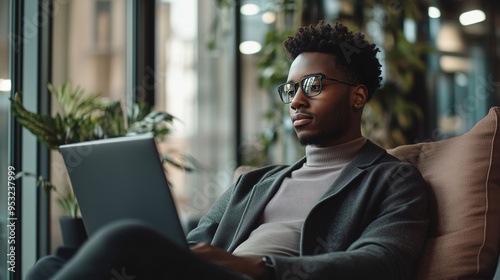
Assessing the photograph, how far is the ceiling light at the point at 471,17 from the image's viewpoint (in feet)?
18.7

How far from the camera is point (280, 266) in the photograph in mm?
1500

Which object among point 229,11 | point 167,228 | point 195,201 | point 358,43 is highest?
point 229,11

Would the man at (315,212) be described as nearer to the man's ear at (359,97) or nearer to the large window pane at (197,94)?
the man's ear at (359,97)

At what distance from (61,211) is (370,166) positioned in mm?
2029

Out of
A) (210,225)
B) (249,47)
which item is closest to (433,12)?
(249,47)

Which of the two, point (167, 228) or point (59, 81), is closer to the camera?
point (167, 228)

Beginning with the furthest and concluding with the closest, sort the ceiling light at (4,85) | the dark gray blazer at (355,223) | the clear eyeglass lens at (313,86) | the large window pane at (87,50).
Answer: the large window pane at (87,50)
the ceiling light at (4,85)
the clear eyeglass lens at (313,86)
the dark gray blazer at (355,223)

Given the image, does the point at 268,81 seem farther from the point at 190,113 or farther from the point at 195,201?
the point at 190,113

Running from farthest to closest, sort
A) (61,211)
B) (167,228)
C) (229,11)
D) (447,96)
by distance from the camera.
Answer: (447,96) < (229,11) < (61,211) < (167,228)

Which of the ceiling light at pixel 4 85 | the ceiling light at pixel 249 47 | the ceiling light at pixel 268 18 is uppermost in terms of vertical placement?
the ceiling light at pixel 268 18

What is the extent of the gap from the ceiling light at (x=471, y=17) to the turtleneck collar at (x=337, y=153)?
4.04 metres

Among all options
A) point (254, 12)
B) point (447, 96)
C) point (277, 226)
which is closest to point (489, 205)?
point (277, 226)

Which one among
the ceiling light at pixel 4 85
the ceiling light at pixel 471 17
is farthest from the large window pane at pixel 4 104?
the ceiling light at pixel 471 17

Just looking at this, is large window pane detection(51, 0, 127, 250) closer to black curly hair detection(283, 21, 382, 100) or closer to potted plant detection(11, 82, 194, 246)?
potted plant detection(11, 82, 194, 246)
